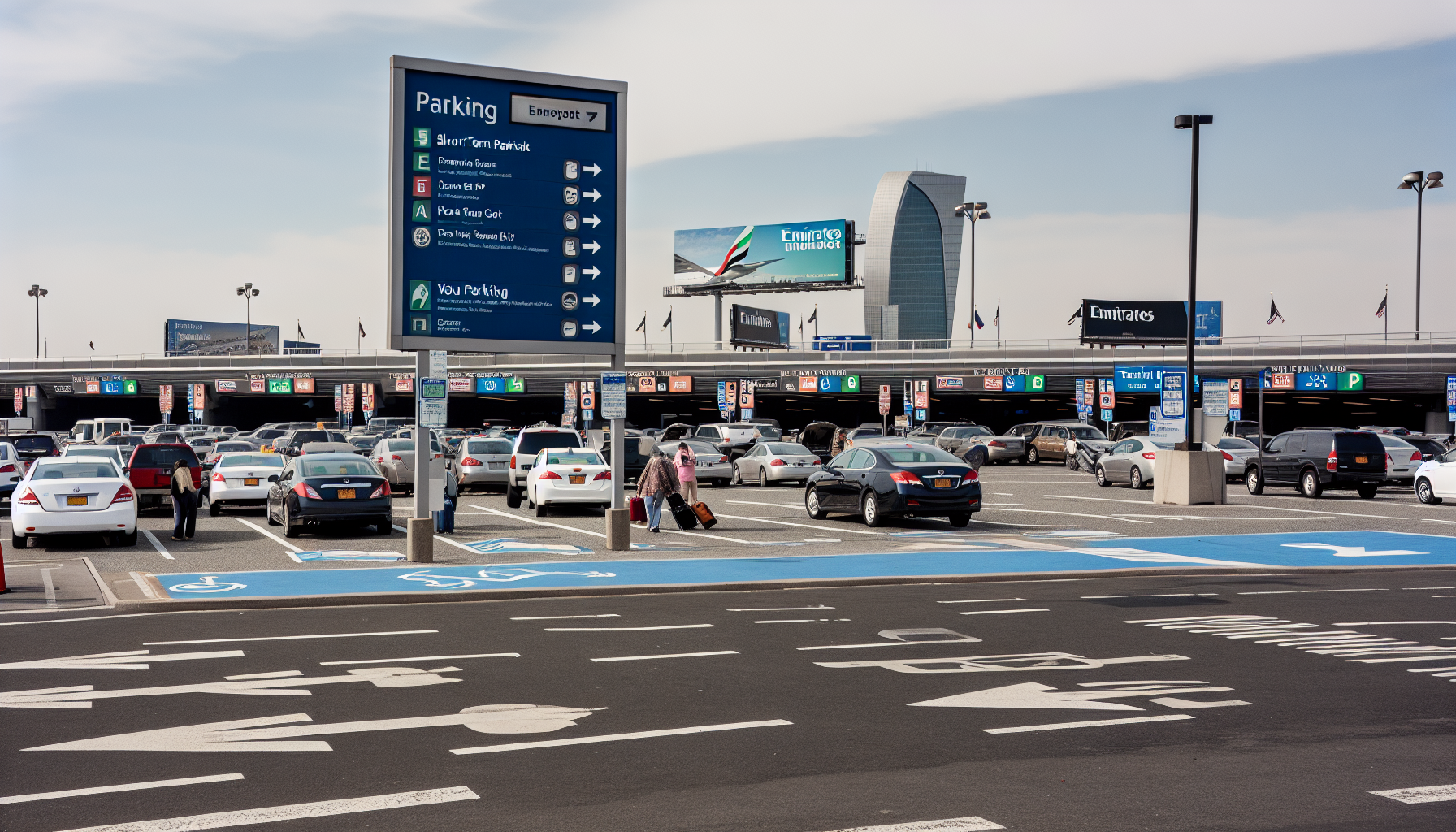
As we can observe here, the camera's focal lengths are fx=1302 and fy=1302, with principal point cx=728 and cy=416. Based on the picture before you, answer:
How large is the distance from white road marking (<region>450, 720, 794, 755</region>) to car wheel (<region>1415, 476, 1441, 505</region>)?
26891 millimetres

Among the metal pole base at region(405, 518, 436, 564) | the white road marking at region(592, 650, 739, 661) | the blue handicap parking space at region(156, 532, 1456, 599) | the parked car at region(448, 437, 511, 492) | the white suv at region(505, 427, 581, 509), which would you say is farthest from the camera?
the parked car at region(448, 437, 511, 492)

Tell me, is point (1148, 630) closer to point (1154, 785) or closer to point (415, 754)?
point (1154, 785)

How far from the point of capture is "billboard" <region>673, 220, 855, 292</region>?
89.2 meters

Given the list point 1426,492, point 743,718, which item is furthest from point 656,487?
point 1426,492

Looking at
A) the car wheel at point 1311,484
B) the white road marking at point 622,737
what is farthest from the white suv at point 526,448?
the white road marking at point 622,737

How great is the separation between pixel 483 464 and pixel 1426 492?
22.8 m

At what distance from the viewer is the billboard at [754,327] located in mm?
90062

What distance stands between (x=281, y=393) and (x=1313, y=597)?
3015 inches

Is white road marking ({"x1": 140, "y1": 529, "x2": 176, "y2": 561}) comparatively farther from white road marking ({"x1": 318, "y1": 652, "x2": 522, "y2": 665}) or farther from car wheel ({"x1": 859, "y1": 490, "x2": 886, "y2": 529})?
car wheel ({"x1": 859, "y1": 490, "x2": 886, "y2": 529})

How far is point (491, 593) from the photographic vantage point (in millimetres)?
15094

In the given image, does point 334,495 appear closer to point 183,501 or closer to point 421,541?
point 183,501

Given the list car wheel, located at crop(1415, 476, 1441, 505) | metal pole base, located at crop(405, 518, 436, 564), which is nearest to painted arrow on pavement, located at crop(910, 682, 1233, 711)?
metal pole base, located at crop(405, 518, 436, 564)

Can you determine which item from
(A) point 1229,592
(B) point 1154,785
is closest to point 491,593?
(A) point 1229,592

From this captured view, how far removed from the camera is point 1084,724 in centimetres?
834
